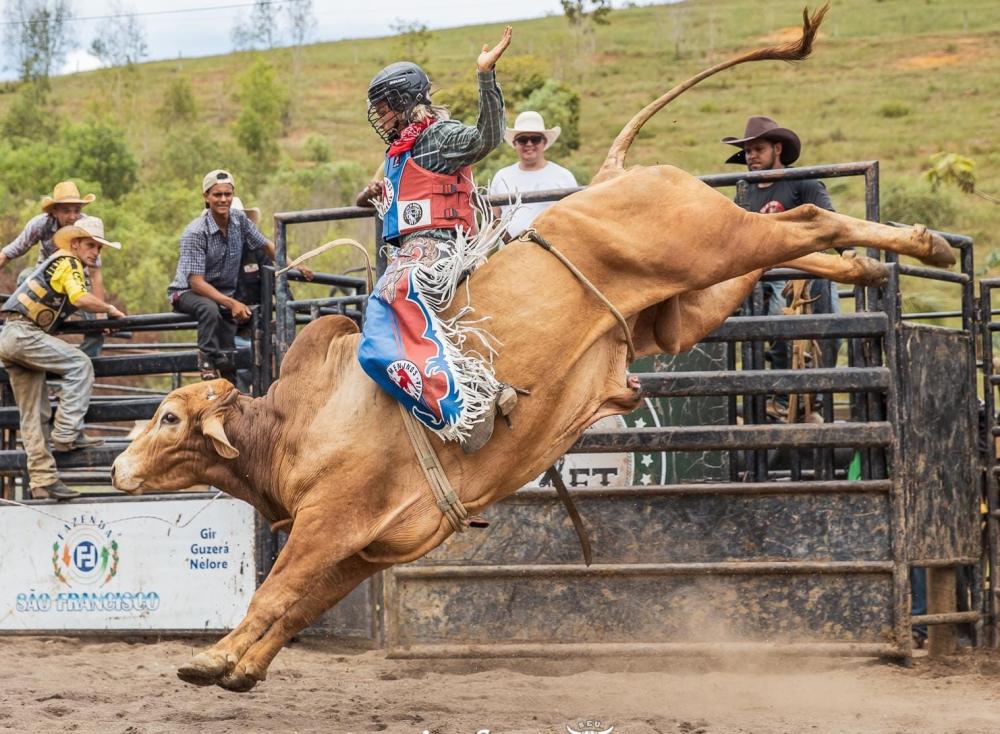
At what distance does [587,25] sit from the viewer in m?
81.8

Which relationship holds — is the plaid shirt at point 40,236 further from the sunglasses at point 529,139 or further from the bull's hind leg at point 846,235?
the bull's hind leg at point 846,235

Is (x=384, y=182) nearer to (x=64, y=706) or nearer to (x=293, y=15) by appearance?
(x=64, y=706)

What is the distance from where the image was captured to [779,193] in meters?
7.71

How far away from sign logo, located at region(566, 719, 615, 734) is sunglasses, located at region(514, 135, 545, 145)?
14.5ft

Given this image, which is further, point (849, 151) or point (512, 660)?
point (849, 151)

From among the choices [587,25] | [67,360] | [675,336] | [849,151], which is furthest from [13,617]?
[587,25]

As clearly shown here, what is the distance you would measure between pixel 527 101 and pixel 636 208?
4919 cm

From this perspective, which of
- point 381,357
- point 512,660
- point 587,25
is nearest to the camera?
point 381,357

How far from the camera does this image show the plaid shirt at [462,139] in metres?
5.45

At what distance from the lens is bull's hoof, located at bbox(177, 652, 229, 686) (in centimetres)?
503

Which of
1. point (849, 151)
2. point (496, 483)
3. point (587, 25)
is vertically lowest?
point (496, 483)

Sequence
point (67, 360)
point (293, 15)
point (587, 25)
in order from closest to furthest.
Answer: point (67, 360) → point (587, 25) → point (293, 15)

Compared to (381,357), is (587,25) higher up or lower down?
higher up

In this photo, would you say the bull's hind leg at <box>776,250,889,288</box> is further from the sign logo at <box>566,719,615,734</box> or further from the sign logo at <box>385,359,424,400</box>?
the sign logo at <box>566,719,615,734</box>
